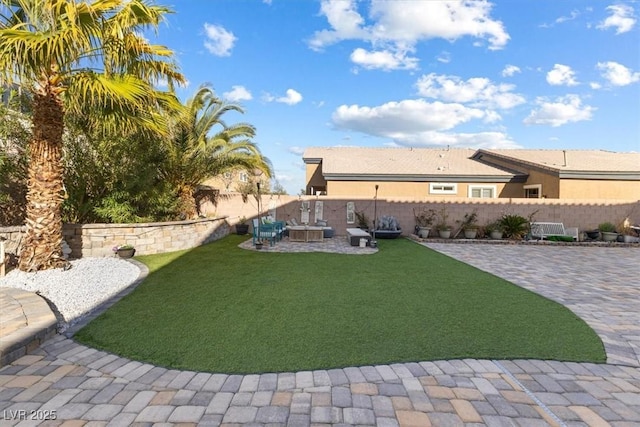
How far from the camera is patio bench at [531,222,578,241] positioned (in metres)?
14.5

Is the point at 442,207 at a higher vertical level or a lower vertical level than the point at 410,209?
higher

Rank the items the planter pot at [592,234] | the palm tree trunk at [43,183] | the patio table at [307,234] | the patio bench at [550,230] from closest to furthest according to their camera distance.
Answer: the palm tree trunk at [43,183]
the patio table at [307,234]
the patio bench at [550,230]
the planter pot at [592,234]

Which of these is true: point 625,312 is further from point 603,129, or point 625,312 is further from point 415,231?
point 603,129

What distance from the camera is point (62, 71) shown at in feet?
20.2

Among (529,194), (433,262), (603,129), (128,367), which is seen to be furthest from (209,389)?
(603,129)

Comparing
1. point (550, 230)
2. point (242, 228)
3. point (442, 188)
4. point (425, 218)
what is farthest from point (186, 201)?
point (550, 230)

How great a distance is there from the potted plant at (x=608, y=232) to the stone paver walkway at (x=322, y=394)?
14.7 m

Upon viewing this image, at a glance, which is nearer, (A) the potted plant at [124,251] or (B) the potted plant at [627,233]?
(A) the potted plant at [124,251]

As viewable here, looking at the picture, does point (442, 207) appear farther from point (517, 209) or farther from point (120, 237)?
point (120, 237)

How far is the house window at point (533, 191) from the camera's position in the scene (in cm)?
1770

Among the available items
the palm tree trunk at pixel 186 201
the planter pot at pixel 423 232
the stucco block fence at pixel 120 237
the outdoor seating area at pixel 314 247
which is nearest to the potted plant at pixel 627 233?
the planter pot at pixel 423 232

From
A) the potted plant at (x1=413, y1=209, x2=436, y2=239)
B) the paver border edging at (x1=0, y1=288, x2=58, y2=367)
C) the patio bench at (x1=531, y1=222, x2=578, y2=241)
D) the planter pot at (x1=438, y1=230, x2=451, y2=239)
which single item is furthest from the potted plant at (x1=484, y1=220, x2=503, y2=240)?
the paver border edging at (x1=0, y1=288, x2=58, y2=367)

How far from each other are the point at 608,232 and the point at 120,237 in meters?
20.5

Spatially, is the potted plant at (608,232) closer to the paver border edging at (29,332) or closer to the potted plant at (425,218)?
the potted plant at (425,218)
